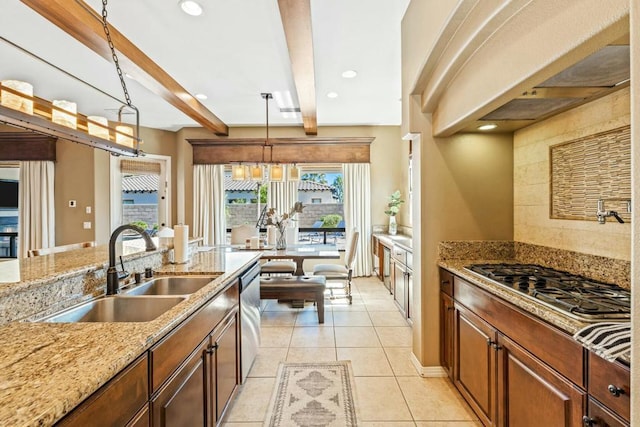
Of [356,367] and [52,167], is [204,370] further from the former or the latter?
[52,167]

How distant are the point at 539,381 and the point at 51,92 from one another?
5804mm

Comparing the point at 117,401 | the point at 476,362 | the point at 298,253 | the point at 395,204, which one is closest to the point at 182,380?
the point at 117,401

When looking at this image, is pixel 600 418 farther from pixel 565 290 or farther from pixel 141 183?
pixel 141 183

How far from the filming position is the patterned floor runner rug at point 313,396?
2.03m

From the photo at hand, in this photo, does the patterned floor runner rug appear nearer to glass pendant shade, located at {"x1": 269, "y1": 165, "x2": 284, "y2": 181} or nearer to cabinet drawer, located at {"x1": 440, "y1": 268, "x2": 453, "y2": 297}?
cabinet drawer, located at {"x1": 440, "y1": 268, "x2": 453, "y2": 297}

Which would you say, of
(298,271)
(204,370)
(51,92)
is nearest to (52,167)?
(51,92)

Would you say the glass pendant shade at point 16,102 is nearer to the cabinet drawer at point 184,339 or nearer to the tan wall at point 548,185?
the cabinet drawer at point 184,339

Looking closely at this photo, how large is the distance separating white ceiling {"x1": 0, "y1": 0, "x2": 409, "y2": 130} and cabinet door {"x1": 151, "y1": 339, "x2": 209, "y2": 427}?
2504mm

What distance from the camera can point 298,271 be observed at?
14.3ft

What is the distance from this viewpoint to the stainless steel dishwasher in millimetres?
2303

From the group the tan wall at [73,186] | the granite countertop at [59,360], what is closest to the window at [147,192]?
the tan wall at [73,186]

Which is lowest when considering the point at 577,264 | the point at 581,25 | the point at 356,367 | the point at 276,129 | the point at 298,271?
the point at 356,367

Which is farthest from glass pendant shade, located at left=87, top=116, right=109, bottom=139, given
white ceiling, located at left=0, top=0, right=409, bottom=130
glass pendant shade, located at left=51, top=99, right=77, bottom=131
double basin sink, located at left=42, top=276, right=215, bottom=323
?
double basin sink, located at left=42, top=276, right=215, bottom=323

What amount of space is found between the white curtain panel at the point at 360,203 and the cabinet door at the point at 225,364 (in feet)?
13.1
